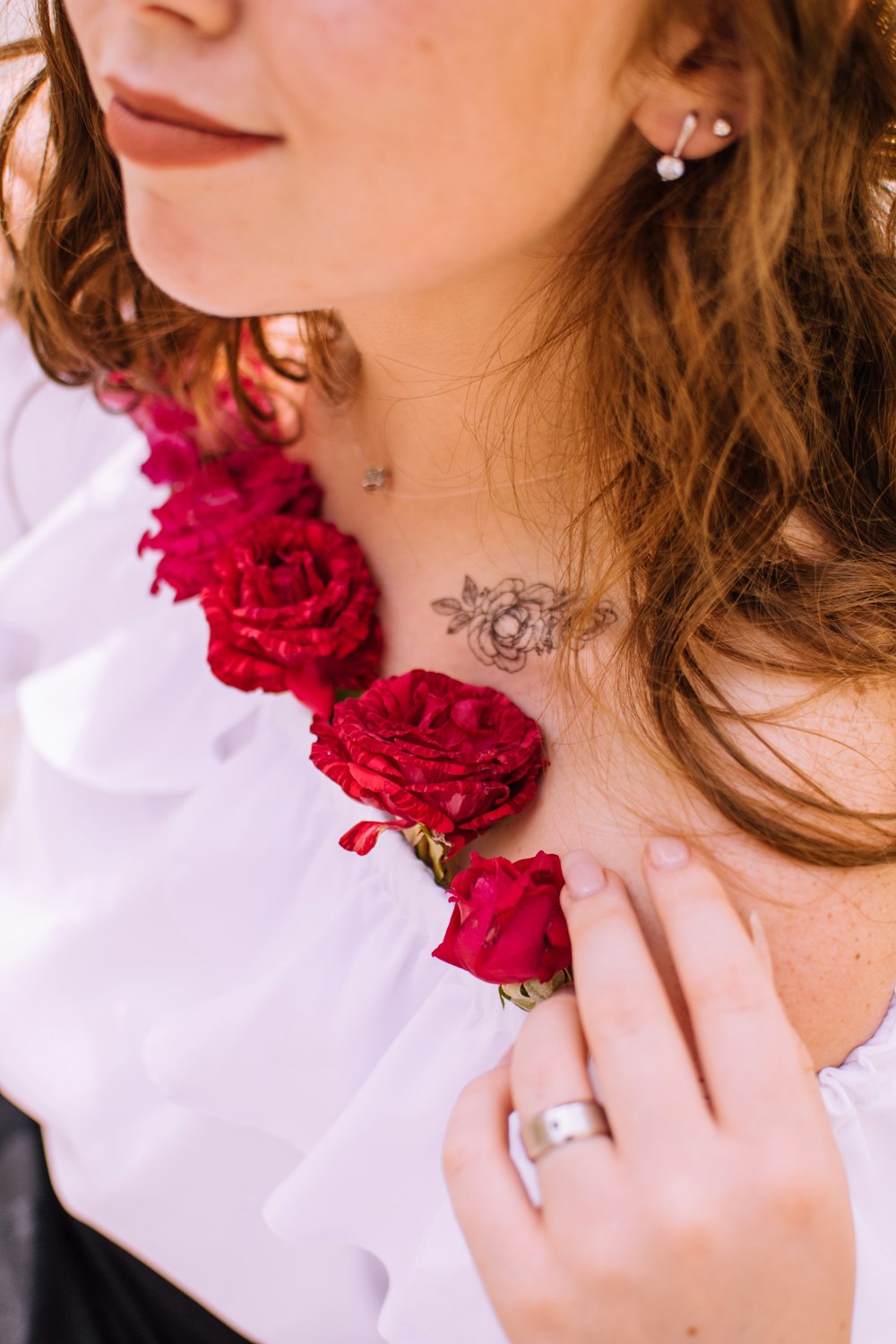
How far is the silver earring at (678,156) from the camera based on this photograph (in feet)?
2.48

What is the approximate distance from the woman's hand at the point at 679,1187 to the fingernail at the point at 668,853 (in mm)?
58

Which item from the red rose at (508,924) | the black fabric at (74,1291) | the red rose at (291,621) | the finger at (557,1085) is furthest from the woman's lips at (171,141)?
the black fabric at (74,1291)

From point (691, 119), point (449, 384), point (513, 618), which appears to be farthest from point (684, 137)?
point (513, 618)

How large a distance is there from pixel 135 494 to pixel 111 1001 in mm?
626

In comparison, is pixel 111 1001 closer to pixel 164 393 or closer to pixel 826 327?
pixel 164 393

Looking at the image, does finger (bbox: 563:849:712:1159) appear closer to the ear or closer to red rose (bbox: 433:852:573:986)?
red rose (bbox: 433:852:573:986)

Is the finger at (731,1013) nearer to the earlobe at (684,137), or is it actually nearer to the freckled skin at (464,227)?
the freckled skin at (464,227)

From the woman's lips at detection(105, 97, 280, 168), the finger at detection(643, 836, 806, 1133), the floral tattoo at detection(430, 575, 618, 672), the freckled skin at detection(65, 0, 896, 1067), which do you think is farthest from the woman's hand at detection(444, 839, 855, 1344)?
the woman's lips at detection(105, 97, 280, 168)

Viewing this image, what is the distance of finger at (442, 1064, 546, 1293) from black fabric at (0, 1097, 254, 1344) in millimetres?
574

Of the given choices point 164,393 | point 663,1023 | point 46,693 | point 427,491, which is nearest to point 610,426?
point 427,491

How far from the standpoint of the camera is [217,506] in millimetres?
1152

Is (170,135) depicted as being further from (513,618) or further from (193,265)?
(513,618)

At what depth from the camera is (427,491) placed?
3.56 ft

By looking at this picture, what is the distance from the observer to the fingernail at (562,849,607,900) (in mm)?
768
